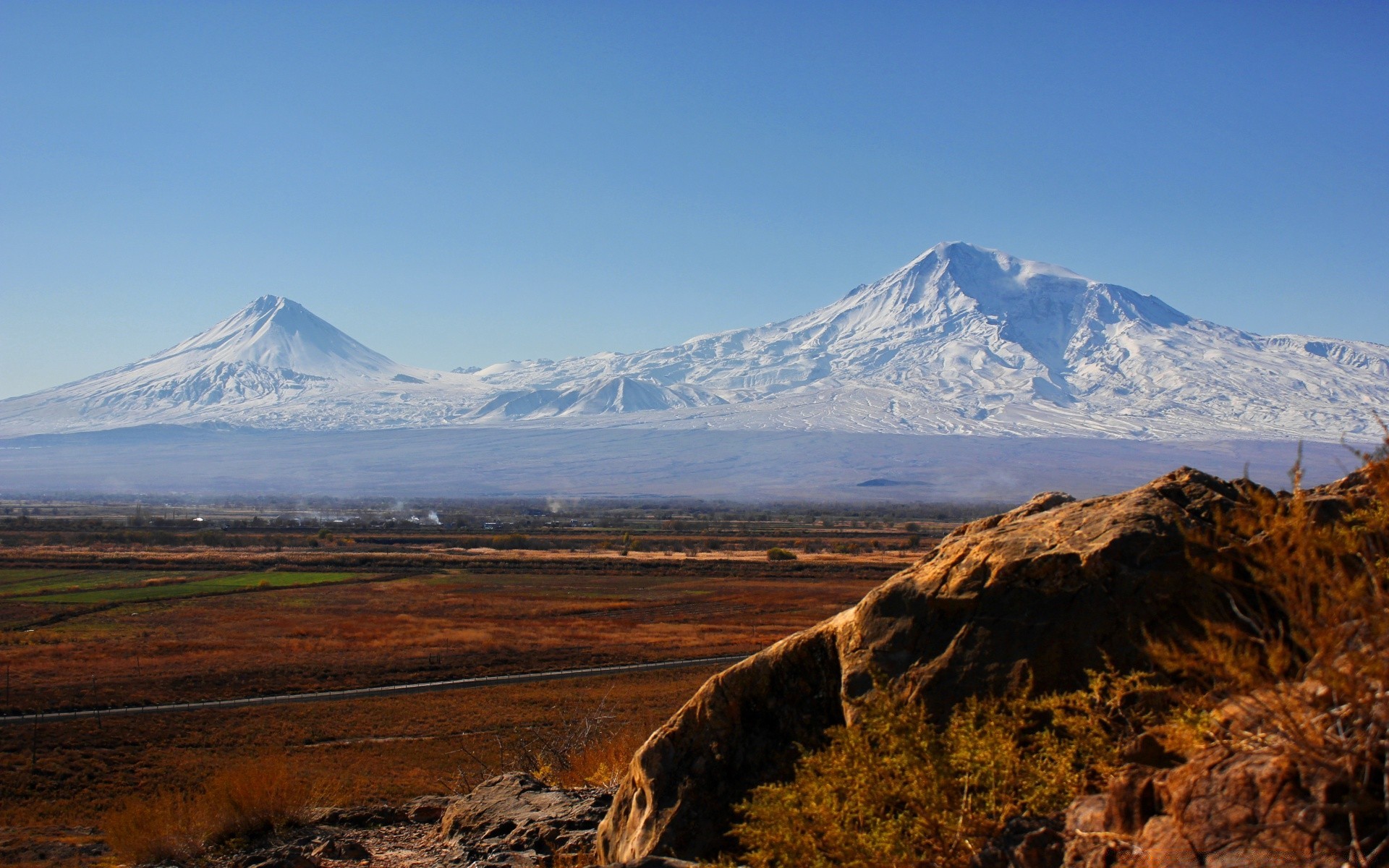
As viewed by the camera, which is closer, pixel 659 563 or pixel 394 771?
pixel 394 771

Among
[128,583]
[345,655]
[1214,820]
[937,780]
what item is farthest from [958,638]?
[128,583]

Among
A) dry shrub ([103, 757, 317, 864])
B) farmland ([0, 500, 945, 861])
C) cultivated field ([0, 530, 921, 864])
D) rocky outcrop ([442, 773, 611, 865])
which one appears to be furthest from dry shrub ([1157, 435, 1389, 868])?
farmland ([0, 500, 945, 861])

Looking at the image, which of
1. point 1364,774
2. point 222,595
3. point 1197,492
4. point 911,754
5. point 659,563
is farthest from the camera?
point 659,563

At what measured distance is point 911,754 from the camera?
5.17m

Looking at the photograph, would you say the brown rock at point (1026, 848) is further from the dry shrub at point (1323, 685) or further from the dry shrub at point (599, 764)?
the dry shrub at point (599, 764)

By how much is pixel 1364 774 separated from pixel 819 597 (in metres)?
56.2

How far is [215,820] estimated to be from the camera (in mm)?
11836

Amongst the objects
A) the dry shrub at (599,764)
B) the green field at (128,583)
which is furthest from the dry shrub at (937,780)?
the green field at (128,583)

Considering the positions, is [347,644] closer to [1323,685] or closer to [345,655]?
[345,655]

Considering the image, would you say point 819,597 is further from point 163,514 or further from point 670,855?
point 163,514

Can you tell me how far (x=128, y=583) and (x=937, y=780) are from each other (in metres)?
67.4

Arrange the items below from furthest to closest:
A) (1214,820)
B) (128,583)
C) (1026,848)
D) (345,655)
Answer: (128,583) → (345,655) → (1026,848) → (1214,820)

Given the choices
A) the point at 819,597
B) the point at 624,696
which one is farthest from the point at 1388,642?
the point at 819,597

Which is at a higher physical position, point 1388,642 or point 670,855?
point 1388,642
